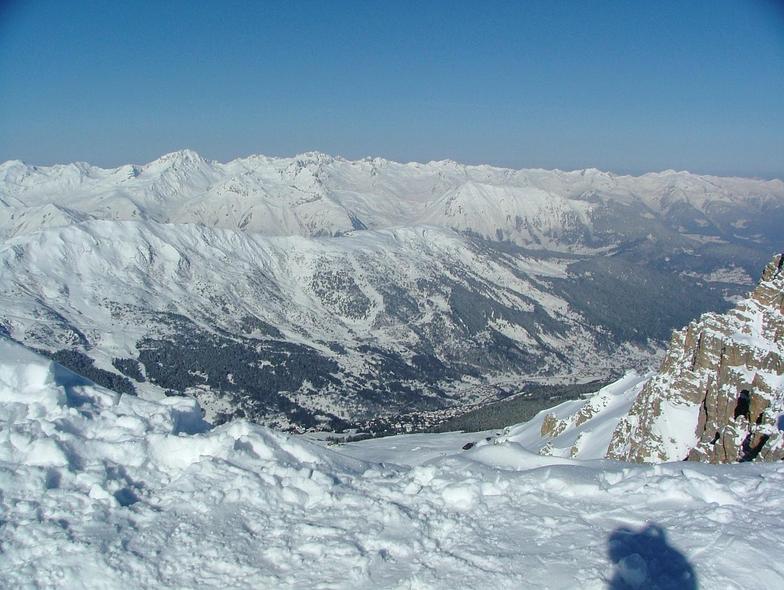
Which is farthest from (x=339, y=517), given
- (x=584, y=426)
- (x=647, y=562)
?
(x=584, y=426)

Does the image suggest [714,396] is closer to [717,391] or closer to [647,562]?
[717,391]

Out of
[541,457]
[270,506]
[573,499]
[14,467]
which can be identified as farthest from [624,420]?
[14,467]

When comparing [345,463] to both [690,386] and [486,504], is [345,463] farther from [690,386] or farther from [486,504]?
[690,386]

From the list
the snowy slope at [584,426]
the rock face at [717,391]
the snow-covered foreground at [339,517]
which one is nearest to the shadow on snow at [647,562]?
the snow-covered foreground at [339,517]

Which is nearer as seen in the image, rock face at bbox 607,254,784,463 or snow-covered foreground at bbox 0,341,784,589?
snow-covered foreground at bbox 0,341,784,589

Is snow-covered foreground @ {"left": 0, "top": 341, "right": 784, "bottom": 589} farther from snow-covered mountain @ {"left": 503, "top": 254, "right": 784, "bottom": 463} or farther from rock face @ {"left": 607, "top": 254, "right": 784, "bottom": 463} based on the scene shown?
rock face @ {"left": 607, "top": 254, "right": 784, "bottom": 463}

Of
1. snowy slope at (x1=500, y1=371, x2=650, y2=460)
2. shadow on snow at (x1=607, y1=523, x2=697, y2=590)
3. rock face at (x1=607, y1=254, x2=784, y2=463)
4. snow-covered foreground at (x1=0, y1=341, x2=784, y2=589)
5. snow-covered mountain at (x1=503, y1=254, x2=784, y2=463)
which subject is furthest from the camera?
snowy slope at (x1=500, y1=371, x2=650, y2=460)

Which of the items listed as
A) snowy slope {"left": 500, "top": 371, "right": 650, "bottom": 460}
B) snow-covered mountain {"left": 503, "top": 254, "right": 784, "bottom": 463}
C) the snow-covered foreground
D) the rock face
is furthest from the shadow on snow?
snowy slope {"left": 500, "top": 371, "right": 650, "bottom": 460}
